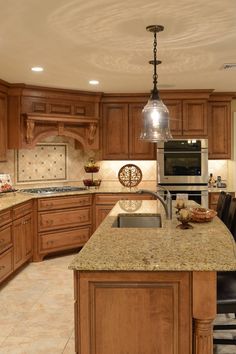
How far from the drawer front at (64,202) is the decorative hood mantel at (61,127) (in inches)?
32.6

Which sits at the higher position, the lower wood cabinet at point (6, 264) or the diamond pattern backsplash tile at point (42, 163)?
the diamond pattern backsplash tile at point (42, 163)

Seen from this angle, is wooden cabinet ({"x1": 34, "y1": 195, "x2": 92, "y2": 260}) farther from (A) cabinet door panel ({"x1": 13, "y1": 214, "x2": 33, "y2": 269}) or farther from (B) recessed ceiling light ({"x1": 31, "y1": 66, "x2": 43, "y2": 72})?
(B) recessed ceiling light ({"x1": 31, "y1": 66, "x2": 43, "y2": 72})

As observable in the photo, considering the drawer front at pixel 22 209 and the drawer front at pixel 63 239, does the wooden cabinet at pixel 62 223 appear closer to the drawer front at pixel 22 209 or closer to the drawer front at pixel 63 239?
the drawer front at pixel 63 239

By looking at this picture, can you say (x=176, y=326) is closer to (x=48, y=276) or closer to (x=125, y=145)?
(x=48, y=276)

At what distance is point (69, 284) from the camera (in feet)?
14.6

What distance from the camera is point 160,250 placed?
226 centimetres

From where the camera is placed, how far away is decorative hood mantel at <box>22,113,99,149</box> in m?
5.56

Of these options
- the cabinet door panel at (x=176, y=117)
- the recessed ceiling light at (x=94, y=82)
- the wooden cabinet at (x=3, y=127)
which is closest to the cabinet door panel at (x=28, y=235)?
the wooden cabinet at (x=3, y=127)

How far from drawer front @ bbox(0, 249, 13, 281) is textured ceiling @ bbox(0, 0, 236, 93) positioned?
2.03 metres

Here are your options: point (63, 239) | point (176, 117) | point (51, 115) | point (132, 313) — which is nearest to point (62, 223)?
point (63, 239)

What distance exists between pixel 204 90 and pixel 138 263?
4.48m

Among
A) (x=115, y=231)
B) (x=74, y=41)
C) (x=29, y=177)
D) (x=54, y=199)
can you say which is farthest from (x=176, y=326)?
(x=29, y=177)

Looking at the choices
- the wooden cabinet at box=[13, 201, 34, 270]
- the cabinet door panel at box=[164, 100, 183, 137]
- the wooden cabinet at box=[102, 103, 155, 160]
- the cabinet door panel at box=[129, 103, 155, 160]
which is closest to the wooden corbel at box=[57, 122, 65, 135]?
the wooden cabinet at box=[102, 103, 155, 160]

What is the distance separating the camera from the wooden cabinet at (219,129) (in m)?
6.33
